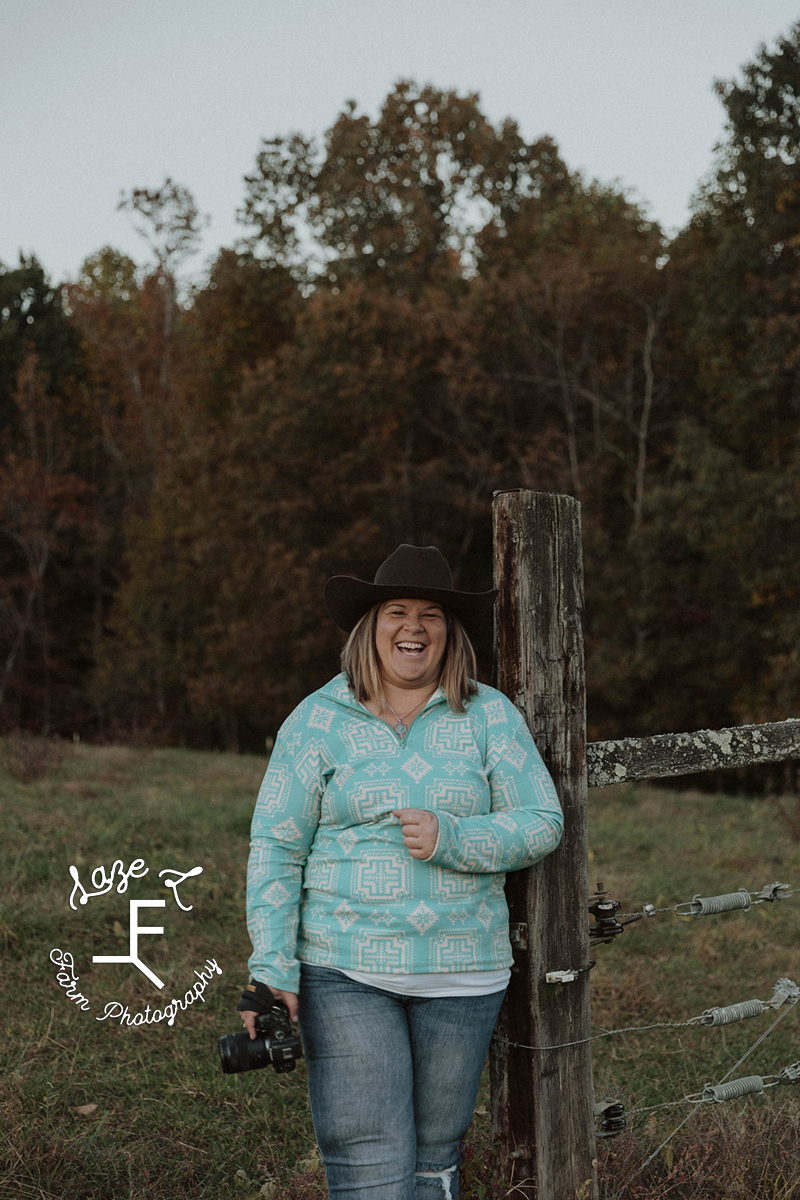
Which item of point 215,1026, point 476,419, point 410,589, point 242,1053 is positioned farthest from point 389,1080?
point 476,419

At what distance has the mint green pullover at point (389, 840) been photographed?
2484 mm

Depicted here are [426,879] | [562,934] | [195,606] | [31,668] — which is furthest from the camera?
[31,668]

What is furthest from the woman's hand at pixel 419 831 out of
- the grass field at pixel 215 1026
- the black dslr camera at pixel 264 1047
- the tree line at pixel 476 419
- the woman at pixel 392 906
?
the tree line at pixel 476 419

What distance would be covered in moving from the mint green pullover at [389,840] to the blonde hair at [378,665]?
0.06m

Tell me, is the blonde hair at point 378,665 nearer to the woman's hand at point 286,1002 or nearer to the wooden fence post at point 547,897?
the wooden fence post at point 547,897

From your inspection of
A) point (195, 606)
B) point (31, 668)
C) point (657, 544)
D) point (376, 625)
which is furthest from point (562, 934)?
point (31, 668)

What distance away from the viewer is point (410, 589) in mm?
2807

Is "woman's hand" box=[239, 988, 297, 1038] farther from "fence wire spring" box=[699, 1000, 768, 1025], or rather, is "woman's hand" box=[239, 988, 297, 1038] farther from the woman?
"fence wire spring" box=[699, 1000, 768, 1025]

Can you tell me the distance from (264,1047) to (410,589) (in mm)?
1198

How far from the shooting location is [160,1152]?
362 cm

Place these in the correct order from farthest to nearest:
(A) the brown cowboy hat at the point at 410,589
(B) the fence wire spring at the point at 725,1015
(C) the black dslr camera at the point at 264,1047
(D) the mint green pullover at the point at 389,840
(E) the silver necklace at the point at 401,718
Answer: (B) the fence wire spring at the point at 725,1015
(A) the brown cowboy hat at the point at 410,589
(E) the silver necklace at the point at 401,718
(D) the mint green pullover at the point at 389,840
(C) the black dslr camera at the point at 264,1047

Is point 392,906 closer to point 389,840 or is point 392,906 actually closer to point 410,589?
point 389,840

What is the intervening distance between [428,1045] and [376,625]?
109cm

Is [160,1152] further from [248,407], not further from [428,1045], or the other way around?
[248,407]
